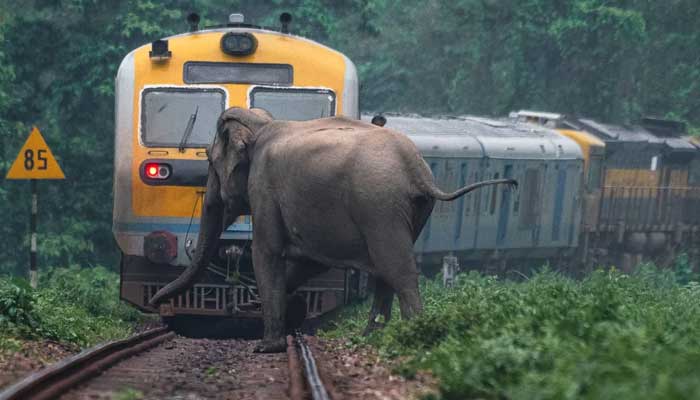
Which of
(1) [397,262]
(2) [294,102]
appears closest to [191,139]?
(2) [294,102]

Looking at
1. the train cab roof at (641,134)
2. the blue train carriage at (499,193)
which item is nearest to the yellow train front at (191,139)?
the blue train carriage at (499,193)

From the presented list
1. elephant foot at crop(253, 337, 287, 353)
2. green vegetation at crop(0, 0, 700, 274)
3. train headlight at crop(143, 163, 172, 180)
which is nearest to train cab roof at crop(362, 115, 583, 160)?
green vegetation at crop(0, 0, 700, 274)

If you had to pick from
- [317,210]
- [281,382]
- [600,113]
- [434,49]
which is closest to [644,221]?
[600,113]

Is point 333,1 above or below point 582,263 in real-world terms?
above

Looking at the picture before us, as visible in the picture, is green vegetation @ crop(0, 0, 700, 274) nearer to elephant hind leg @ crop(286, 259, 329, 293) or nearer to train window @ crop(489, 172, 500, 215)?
train window @ crop(489, 172, 500, 215)

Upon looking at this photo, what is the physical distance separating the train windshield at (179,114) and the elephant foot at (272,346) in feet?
8.94

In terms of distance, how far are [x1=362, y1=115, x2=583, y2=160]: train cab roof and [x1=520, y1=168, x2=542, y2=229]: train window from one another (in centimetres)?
37

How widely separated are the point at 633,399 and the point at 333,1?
81.4 ft

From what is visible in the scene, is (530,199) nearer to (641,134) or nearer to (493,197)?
(493,197)

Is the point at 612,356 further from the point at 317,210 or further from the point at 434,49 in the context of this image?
the point at 434,49

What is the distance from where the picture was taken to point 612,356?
6.77m

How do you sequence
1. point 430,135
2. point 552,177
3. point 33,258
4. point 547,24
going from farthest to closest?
point 547,24 → point 552,177 → point 430,135 → point 33,258

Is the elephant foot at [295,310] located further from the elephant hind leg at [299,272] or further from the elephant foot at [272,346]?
the elephant foot at [272,346]

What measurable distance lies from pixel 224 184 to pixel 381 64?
33493 millimetres
